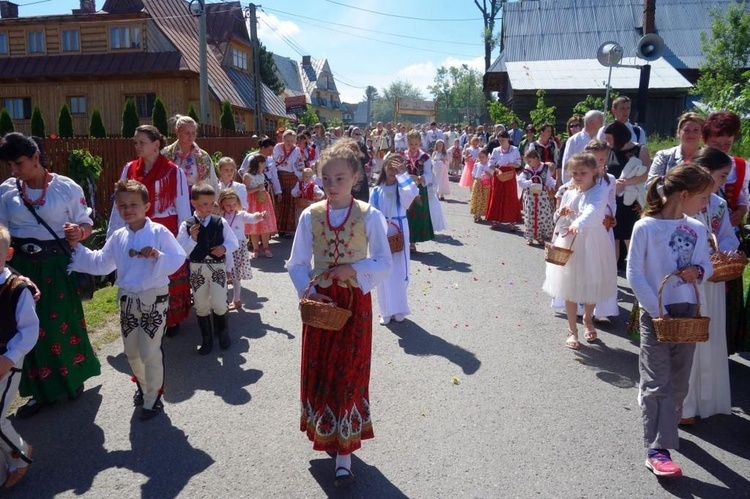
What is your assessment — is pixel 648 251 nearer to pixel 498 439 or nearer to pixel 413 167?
pixel 498 439

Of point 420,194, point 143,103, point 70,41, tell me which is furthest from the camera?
point 70,41

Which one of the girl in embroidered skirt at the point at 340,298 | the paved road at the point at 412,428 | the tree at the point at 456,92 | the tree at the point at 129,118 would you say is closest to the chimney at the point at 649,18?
the tree at the point at 129,118

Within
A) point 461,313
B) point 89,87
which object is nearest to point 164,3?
point 89,87

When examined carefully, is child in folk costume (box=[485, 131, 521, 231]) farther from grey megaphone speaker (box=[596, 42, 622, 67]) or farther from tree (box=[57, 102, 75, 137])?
Answer: tree (box=[57, 102, 75, 137])

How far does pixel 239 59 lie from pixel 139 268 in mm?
35676

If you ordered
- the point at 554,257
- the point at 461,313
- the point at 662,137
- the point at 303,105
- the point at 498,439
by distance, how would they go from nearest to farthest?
the point at 498,439
the point at 554,257
the point at 461,313
the point at 662,137
the point at 303,105

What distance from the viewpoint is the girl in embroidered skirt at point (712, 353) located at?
4.14 metres

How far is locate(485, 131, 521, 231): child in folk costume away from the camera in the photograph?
1235 cm

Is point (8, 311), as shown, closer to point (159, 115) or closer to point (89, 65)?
point (159, 115)

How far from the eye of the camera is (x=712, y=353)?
412cm

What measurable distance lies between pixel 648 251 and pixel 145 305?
3.42 m

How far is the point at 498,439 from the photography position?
3.95 metres

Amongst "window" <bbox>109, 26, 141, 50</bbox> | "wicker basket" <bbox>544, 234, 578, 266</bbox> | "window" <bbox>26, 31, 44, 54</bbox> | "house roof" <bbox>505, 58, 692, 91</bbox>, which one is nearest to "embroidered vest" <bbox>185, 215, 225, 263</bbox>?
"wicker basket" <bbox>544, 234, 578, 266</bbox>

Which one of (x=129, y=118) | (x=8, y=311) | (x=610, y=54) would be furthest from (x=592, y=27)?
(x=8, y=311)
